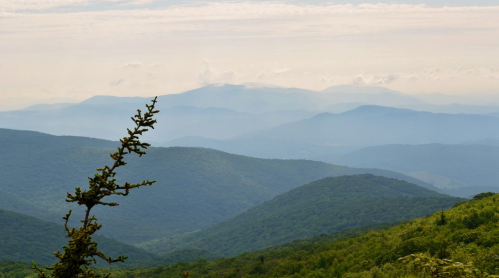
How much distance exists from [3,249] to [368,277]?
18553cm

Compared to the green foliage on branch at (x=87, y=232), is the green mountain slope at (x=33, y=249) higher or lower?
lower

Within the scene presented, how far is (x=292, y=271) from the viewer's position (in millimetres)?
52281

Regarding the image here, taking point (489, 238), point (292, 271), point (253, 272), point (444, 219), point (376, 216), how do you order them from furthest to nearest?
point (376, 216), point (253, 272), point (292, 271), point (444, 219), point (489, 238)

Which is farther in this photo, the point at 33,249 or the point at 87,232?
the point at 33,249

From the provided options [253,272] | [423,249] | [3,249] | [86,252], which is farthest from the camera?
[3,249]

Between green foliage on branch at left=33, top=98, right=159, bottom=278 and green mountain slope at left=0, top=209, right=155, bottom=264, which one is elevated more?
green foliage on branch at left=33, top=98, right=159, bottom=278

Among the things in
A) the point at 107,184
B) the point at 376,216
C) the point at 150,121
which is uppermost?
the point at 150,121

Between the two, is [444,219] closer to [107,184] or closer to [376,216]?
[107,184]

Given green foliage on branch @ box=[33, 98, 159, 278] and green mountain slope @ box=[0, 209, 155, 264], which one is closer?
green foliage on branch @ box=[33, 98, 159, 278]

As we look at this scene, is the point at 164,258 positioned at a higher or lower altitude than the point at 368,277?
lower

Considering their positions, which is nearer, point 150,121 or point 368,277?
point 150,121

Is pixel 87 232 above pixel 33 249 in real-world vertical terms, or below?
above

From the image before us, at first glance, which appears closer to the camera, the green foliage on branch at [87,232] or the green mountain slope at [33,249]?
the green foliage on branch at [87,232]

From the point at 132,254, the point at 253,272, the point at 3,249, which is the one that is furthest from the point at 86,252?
the point at 3,249
